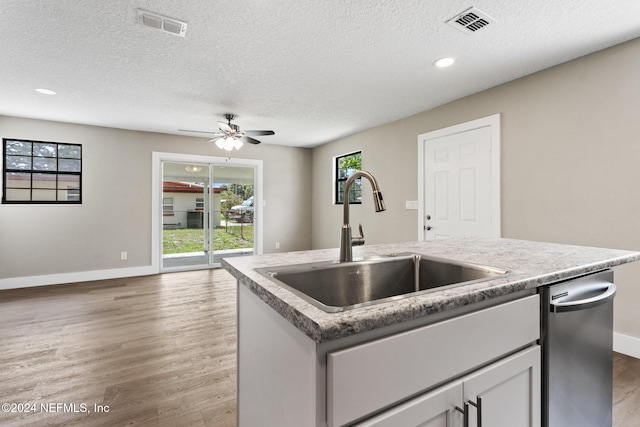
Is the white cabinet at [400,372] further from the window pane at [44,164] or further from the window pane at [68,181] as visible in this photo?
the window pane at [44,164]

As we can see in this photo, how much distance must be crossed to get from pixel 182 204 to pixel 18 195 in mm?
2180

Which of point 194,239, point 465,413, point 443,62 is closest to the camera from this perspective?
point 465,413

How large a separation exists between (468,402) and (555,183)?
8.88ft

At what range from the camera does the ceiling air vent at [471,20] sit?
1985 millimetres

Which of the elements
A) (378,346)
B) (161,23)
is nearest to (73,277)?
(161,23)

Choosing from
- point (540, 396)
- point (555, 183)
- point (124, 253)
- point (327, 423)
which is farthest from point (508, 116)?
point (124, 253)

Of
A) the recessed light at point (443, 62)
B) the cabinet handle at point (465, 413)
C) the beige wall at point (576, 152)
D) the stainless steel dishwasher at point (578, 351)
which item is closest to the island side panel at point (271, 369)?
the cabinet handle at point (465, 413)

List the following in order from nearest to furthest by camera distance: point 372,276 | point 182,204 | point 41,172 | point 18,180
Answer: point 372,276 < point 18,180 < point 41,172 < point 182,204

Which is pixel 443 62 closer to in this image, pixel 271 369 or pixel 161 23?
pixel 161 23

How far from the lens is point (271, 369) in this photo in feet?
2.97

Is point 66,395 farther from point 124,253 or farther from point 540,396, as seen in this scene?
point 124,253

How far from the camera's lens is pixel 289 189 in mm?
6469

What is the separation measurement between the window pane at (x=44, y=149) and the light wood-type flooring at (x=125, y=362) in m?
2.06

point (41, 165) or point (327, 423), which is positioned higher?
point (41, 165)
